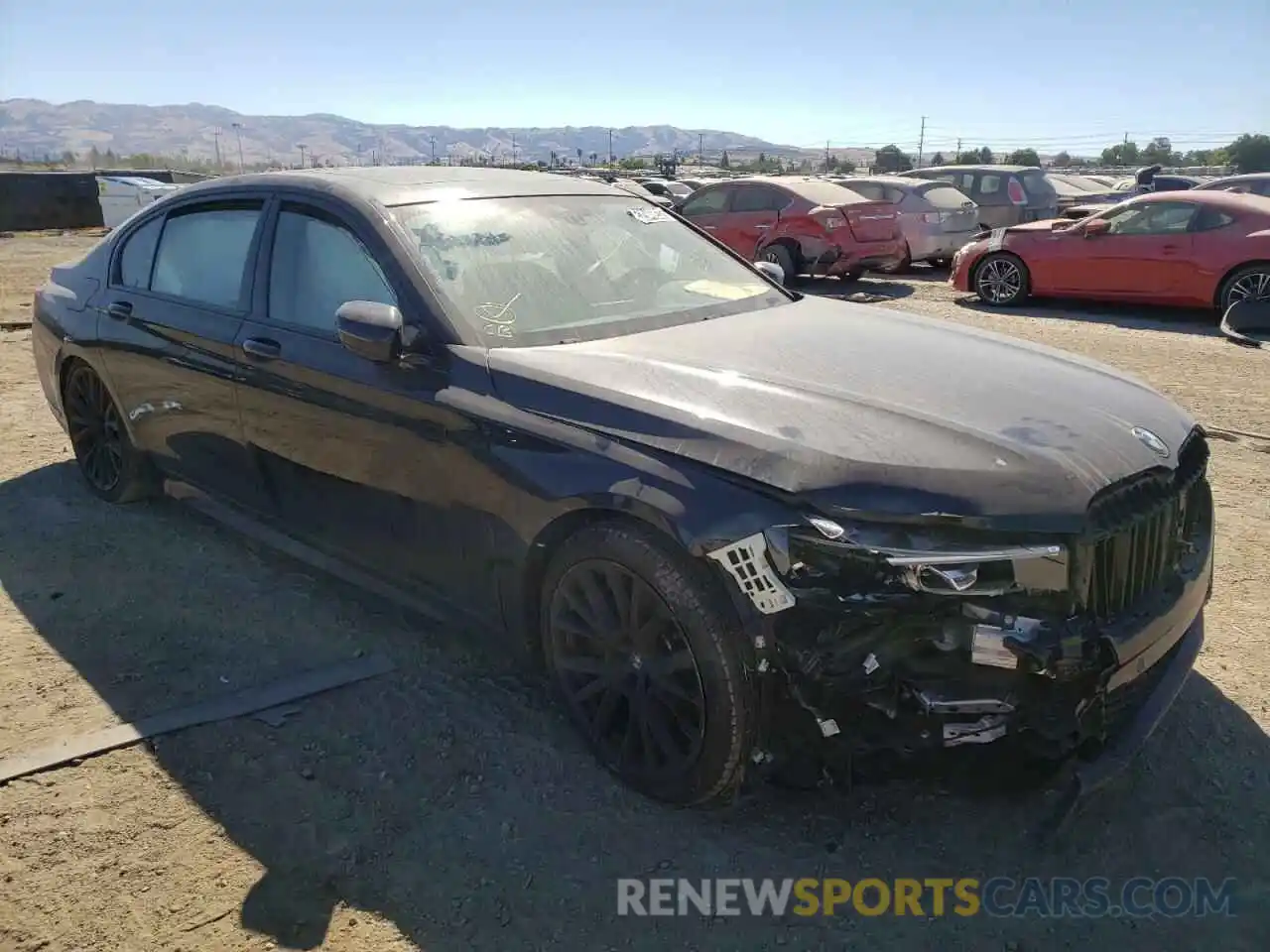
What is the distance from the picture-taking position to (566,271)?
142 inches

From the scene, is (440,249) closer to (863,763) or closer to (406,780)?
(406,780)

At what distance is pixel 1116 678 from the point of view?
2416 mm

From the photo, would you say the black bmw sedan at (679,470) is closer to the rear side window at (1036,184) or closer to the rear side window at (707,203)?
the rear side window at (707,203)

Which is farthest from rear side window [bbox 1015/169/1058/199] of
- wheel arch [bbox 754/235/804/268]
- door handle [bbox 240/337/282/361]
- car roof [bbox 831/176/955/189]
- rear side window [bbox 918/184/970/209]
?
door handle [bbox 240/337/282/361]

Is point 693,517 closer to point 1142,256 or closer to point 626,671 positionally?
point 626,671

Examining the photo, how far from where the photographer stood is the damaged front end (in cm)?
230

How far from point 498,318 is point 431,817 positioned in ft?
5.06

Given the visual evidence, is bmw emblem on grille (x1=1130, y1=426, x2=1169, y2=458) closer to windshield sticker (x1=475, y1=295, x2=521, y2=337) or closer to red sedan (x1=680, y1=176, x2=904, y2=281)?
windshield sticker (x1=475, y1=295, x2=521, y2=337)

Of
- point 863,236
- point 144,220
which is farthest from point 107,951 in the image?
point 863,236

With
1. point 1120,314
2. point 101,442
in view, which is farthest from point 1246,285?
point 101,442

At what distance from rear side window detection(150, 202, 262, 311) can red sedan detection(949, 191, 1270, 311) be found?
9.81 m

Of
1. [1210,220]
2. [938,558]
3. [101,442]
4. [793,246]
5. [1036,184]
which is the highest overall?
[1036,184]

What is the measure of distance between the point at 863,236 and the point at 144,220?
9959 millimetres

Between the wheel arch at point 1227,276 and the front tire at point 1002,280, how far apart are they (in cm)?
200
